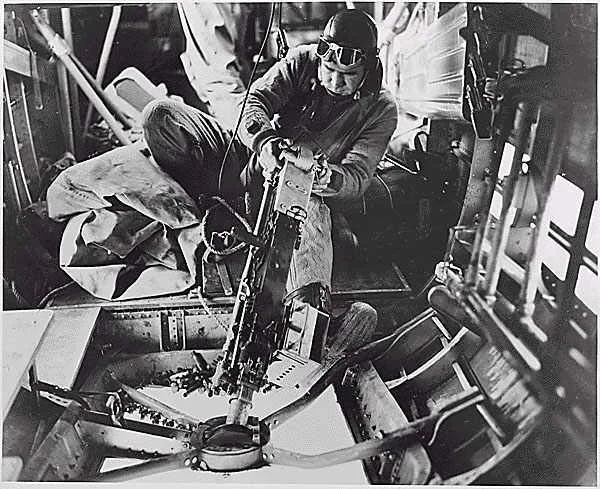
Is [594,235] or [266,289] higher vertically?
[594,235]

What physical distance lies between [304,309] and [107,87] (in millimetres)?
672

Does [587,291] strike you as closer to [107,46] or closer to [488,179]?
[488,179]

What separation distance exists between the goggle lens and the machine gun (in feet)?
0.83

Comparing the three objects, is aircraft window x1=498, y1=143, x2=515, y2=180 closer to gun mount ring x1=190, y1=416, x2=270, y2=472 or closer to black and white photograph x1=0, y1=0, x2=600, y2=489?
black and white photograph x1=0, y1=0, x2=600, y2=489

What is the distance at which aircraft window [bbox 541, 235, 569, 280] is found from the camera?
1.48 meters

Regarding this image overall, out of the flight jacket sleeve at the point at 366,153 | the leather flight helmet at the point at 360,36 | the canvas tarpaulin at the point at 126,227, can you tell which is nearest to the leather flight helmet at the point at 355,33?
the leather flight helmet at the point at 360,36

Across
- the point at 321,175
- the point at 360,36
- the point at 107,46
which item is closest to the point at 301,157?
the point at 321,175

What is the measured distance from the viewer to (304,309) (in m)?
1.55

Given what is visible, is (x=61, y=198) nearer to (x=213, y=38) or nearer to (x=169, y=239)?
(x=169, y=239)

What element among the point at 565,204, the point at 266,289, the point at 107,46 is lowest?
the point at 266,289

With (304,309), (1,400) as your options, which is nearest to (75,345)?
(1,400)

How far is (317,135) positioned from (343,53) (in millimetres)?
185

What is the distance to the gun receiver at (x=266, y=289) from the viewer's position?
1.54 meters

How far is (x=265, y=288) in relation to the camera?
61.1 inches
